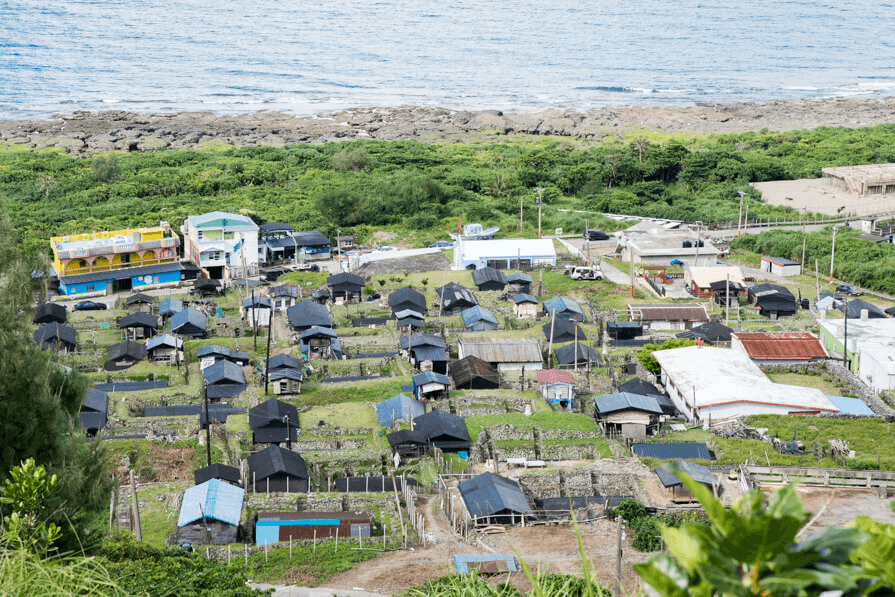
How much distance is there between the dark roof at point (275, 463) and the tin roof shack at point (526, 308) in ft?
53.7

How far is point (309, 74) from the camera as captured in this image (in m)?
117

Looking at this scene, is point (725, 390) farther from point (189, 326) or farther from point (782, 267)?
point (189, 326)

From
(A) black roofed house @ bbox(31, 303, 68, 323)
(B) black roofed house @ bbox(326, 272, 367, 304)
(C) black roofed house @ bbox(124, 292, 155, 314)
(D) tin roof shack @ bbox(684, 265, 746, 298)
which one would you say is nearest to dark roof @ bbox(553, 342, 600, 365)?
(D) tin roof shack @ bbox(684, 265, 746, 298)

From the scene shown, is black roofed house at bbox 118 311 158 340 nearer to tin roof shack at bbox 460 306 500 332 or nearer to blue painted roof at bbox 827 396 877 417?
tin roof shack at bbox 460 306 500 332

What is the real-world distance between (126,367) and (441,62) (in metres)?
102

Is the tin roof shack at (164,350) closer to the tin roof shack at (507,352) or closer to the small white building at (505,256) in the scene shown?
the tin roof shack at (507,352)

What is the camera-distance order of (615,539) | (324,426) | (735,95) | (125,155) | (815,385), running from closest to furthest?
1. (615,539)
2. (324,426)
3. (815,385)
4. (125,155)
5. (735,95)

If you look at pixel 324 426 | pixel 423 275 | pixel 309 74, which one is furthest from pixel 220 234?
pixel 309 74

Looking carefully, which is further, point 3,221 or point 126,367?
point 126,367

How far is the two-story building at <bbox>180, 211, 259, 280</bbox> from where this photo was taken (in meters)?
42.9

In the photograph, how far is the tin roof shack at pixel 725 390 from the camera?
2641 centimetres

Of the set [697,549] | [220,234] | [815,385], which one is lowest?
[815,385]

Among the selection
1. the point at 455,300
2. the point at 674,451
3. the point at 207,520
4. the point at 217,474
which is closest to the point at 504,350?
the point at 455,300

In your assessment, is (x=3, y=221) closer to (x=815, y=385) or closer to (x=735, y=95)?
(x=815, y=385)
